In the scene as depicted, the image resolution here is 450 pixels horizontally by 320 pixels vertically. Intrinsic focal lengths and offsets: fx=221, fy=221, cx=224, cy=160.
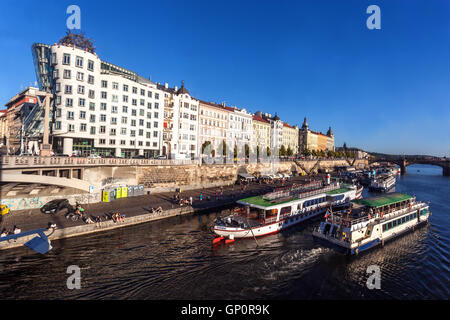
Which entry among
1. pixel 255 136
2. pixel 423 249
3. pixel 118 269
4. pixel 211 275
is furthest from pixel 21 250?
pixel 255 136

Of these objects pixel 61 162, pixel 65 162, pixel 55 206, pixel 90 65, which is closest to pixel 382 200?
pixel 55 206

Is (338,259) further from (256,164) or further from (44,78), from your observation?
(44,78)

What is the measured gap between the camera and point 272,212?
90.5 ft

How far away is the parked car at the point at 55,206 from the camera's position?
2712 centimetres

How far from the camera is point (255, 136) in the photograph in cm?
9512

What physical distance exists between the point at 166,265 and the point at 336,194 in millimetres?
29871

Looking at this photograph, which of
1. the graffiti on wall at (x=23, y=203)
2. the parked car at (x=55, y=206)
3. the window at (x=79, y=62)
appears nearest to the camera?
the graffiti on wall at (x=23, y=203)

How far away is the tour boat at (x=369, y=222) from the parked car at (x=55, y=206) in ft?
100

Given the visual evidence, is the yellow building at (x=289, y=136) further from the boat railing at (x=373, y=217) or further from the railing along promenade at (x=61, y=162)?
the railing along promenade at (x=61, y=162)

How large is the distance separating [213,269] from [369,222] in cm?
1720

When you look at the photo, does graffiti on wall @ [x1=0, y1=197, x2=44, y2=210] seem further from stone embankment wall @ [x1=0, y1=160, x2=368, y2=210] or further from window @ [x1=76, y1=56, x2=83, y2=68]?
window @ [x1=76, y1=56, x2=83, y2=68]

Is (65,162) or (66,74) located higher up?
(66,74)

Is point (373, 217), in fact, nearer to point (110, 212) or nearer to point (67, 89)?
point (110, 212)

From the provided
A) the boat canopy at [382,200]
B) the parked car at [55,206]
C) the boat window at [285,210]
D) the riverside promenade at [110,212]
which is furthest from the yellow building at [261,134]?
the parked car at [55,206]
